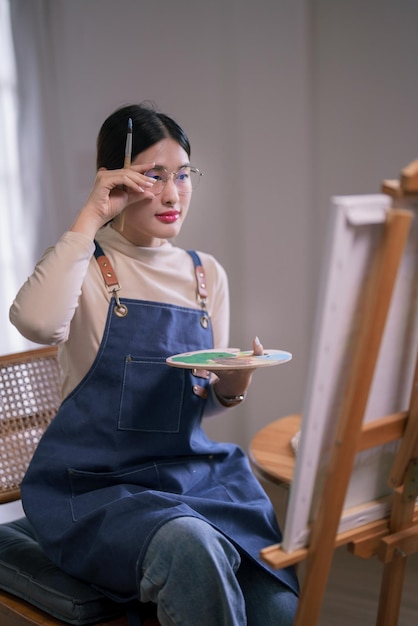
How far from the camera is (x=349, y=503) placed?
121cm

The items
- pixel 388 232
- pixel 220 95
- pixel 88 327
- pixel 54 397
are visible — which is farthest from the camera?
pixel 220 95

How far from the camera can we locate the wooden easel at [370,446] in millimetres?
1012

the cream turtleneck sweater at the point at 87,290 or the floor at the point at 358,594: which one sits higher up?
the cream turtleneck sweater at the point at 87,290

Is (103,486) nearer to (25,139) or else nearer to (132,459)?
(132,459)

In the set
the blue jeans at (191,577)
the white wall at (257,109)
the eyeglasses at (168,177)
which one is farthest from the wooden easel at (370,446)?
the white wall at (257,109)

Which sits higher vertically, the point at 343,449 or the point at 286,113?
the point at 286,113

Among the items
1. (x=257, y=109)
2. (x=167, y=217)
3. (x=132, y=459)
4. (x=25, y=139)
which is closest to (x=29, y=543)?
(x=132, y=459)

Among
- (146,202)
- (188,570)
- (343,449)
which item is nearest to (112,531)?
(188,570)

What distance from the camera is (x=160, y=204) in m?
1.68

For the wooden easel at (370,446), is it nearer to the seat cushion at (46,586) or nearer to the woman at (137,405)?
the woman at (137,405)

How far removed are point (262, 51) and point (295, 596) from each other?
2218 millimetres

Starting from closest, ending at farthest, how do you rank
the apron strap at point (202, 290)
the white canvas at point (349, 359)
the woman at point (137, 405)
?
1. the white canvas at point (349, 359)
2. the woman at point (137, 405)
3. the apron strap at point (202, 290)

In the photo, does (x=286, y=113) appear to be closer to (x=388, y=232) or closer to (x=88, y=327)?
(x=88, y=327)

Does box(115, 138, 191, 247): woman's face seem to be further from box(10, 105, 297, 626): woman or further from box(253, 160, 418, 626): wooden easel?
box(253, 160, 418, 626): wooden easel
